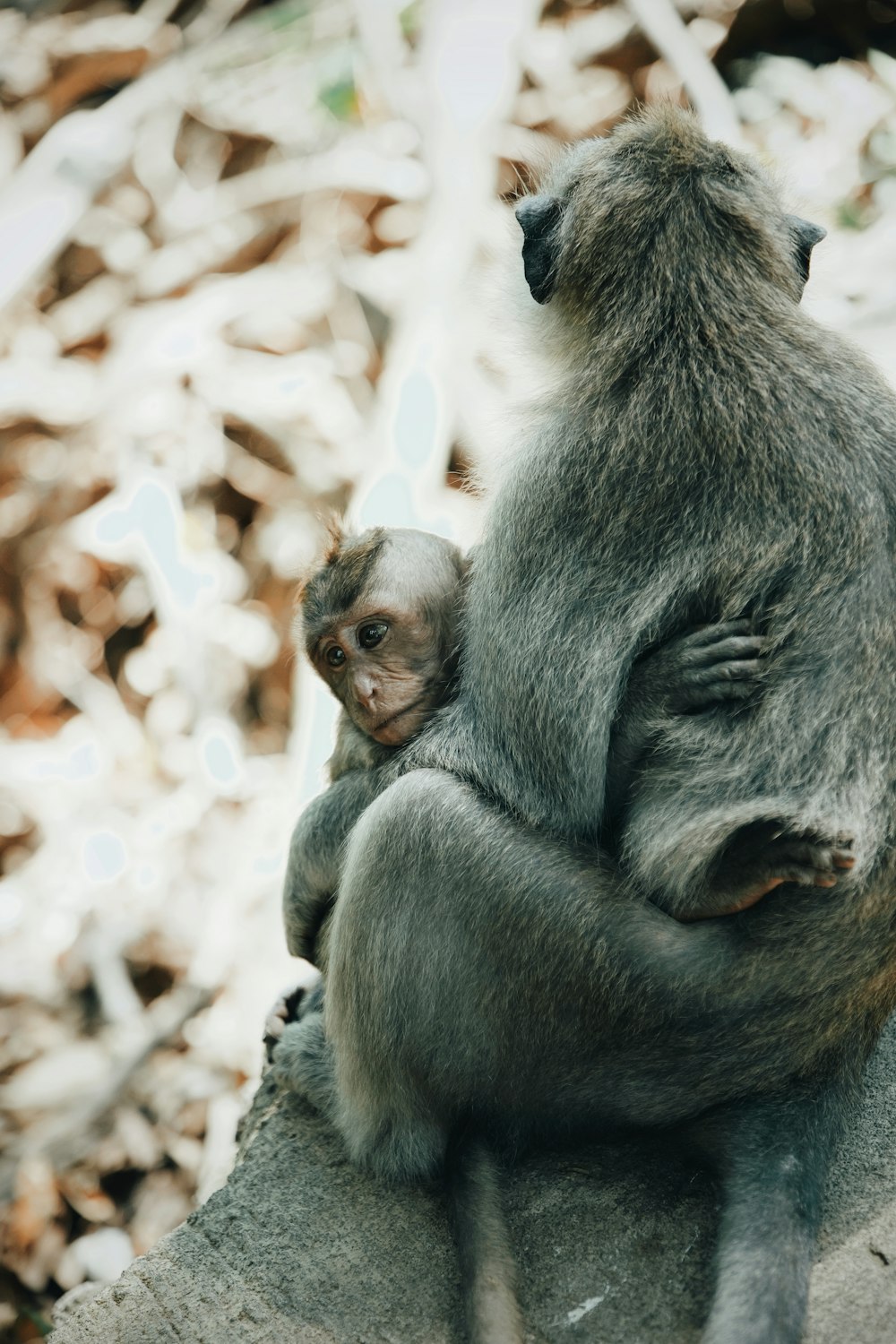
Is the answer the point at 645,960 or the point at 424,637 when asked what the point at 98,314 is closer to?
the point at 424,637

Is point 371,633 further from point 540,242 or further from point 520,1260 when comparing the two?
point 520,1260

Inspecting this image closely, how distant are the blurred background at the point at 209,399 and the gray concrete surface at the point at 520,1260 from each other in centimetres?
266

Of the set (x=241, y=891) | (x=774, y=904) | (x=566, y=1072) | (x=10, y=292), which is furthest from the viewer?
(x=10, y=292)

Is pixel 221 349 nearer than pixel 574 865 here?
No

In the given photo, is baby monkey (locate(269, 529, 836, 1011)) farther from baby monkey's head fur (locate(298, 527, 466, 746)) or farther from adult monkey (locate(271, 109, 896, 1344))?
adult monkey (locate(271, 109, 896, 1344))

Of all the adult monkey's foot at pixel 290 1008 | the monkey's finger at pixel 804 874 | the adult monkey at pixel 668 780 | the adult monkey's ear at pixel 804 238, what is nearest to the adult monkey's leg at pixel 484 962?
the adult monkey at pixel 668 780

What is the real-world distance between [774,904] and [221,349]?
537cm

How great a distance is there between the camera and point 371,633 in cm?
324

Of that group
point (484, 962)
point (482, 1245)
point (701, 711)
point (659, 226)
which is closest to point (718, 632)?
point (701, 711)

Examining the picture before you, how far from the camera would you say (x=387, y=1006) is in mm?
2732

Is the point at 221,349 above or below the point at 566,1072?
below

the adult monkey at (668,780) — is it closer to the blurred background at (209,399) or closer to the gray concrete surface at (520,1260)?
the gray concrete surface at (520,1260)

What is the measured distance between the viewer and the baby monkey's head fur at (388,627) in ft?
10.4

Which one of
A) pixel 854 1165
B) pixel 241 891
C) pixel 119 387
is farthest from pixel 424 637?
pixel 119 387
